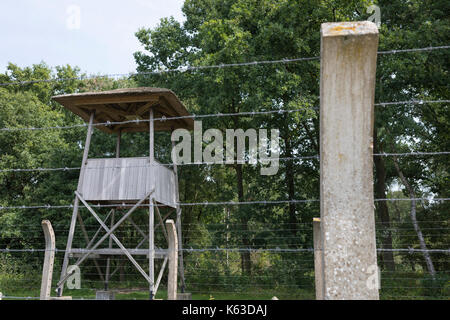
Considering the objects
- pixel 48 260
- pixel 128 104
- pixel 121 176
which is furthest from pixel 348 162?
pixel 128 104

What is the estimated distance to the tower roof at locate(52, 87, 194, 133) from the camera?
34.1ft

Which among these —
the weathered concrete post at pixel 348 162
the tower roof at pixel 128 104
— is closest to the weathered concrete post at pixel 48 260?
the weathered concrete post at pixel 348 162

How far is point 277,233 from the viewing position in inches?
648

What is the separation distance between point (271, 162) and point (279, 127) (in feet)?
5.82

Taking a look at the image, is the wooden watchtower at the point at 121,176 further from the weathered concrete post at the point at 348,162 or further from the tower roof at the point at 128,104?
the weathered concrete post at the point at 348,162

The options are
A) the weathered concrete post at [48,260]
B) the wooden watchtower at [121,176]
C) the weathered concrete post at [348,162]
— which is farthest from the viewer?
the wooden watchtower at [121,176]

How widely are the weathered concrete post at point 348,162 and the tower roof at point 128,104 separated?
753 cm

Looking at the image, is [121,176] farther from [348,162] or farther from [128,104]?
[348,162]

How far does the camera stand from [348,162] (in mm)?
3096

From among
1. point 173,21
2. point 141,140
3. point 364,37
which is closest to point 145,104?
point 141,140

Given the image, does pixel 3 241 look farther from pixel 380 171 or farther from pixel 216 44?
pixel 380 171

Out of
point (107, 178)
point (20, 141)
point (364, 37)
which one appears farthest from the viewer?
point (20, 141)

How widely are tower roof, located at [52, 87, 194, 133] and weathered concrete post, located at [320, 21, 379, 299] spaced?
24.7 ft

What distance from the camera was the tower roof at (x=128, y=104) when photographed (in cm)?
1040
